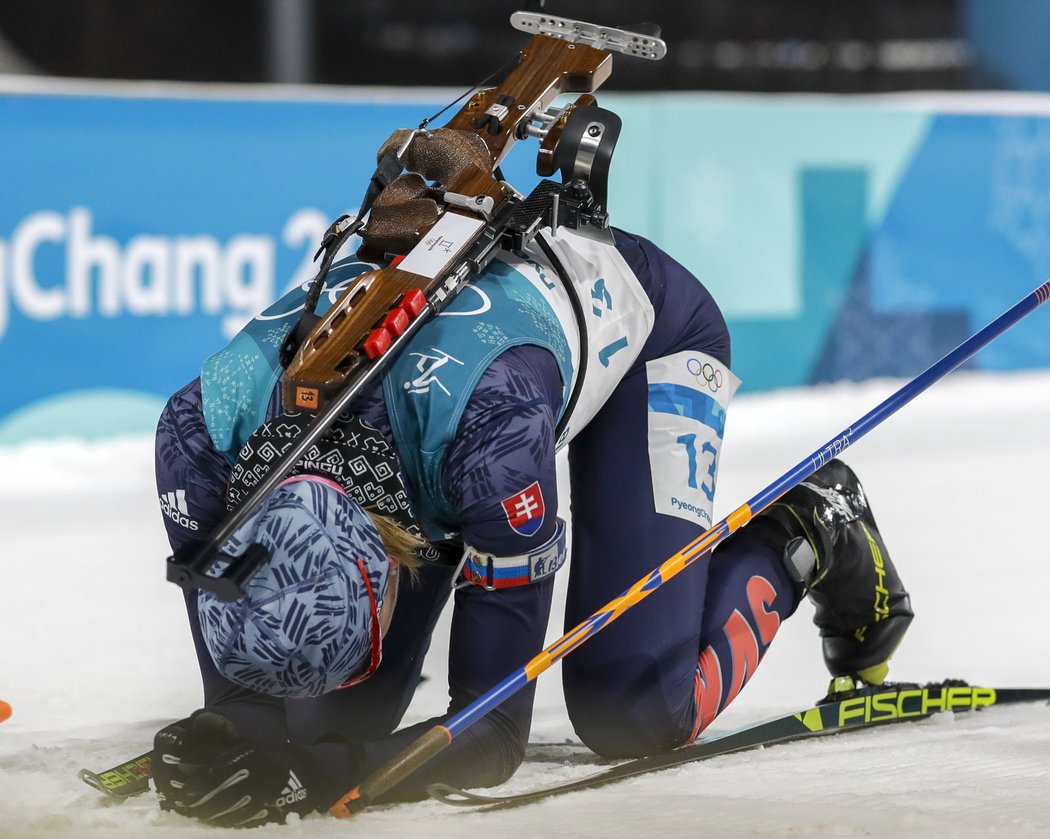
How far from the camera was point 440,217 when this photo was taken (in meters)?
2.14

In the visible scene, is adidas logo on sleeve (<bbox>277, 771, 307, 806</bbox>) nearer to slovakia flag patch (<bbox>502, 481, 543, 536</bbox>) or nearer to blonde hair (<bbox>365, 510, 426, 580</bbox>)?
blonde hair (<bbox>365, 510, 426, 580</bbox>)

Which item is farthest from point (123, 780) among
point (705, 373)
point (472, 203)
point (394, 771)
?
point (705, 373)

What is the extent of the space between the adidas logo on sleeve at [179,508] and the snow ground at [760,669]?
37 centimetres

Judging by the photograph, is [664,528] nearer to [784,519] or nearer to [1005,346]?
[784,519]

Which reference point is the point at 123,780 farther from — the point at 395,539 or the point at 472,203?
the point at 472,203

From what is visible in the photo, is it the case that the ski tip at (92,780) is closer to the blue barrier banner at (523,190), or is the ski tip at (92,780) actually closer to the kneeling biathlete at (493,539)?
the kneeling biathlete at (493,539)

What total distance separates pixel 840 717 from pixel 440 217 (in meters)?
1.07

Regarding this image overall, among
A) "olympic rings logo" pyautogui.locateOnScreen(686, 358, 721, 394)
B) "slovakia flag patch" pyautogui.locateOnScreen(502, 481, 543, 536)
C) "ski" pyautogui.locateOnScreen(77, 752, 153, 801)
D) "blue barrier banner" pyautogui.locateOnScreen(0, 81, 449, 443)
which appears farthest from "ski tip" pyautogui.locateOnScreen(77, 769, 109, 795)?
"blue barrier banner" pyautogui.locateOnScreen(0, 81, 449, 443)

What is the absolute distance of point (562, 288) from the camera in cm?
221

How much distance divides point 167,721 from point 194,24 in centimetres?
807

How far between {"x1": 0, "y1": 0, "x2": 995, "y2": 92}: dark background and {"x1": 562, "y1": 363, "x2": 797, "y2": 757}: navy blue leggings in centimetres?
783

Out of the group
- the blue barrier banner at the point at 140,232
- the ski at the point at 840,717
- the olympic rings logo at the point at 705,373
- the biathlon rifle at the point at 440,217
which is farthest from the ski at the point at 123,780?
the blue barrier banner at the point at 140,232

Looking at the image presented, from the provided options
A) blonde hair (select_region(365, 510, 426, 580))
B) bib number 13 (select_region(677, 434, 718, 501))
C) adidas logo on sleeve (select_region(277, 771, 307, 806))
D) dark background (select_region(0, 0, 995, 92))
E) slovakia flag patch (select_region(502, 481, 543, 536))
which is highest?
dark background (select_region(0, 0, 995, 92))

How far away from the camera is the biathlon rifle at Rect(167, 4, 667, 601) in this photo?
188 centimetres
